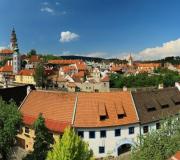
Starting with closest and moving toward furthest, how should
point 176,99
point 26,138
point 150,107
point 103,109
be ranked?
point 103,109 → point 26,138 → point 150,107 → point 176,99

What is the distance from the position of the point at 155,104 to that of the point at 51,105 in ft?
50.6

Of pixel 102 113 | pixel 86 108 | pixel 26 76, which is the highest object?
pixel 26 76

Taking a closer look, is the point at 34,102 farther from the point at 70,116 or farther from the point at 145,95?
the point at 145,95

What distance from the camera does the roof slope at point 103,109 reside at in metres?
45.2

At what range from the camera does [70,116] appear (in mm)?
45750

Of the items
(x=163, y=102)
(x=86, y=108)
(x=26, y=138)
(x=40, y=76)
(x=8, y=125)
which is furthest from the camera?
(x=40, y=76)

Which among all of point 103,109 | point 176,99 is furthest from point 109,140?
point 176,99

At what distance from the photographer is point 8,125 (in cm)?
3525

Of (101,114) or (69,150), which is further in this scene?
(101,114)

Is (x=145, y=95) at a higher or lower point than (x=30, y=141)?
higher

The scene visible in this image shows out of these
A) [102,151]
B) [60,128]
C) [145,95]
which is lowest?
[102,151]

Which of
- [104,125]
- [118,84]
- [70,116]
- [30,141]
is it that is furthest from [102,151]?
[118,84]

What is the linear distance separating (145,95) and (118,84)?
221 feet

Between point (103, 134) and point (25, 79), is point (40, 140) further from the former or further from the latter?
point (25, 79)
